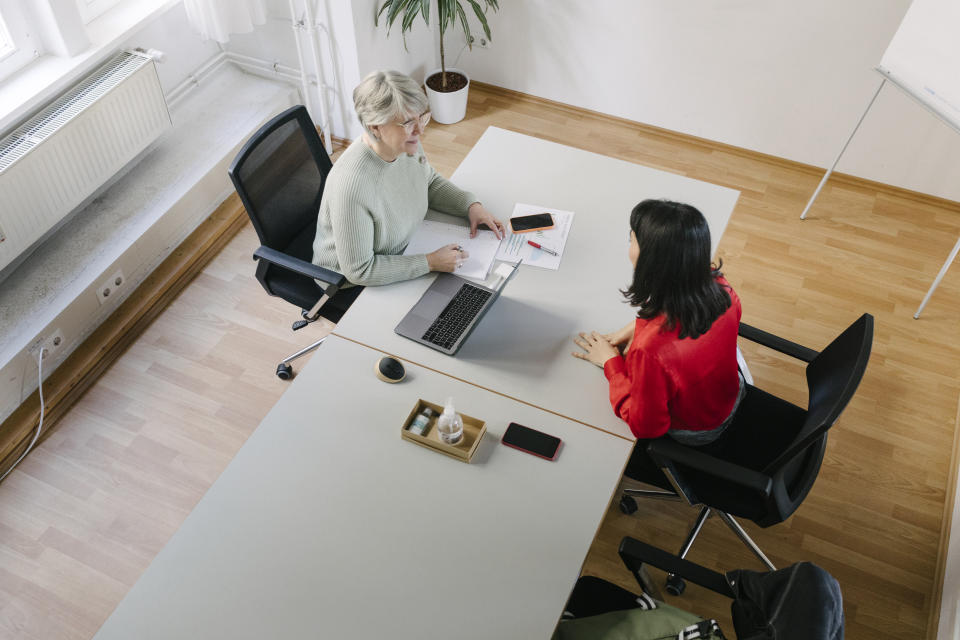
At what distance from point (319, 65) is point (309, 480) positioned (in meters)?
2.67

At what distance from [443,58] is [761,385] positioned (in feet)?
8.16

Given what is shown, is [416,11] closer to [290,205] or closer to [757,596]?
[290,205]

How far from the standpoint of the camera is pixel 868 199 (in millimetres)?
4016

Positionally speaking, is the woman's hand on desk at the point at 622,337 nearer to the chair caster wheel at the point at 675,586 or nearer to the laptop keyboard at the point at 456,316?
the laptop keyboard at the point at 456,316

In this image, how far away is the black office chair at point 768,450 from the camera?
196 centimetres

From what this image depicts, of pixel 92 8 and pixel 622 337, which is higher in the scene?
pixel 92 8

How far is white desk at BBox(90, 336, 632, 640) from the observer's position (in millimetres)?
1672

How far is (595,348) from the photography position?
2.19 m

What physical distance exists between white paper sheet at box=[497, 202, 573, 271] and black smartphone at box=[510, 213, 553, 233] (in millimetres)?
17

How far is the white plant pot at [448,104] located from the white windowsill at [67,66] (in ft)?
4.84

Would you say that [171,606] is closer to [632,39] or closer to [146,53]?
[146,53]

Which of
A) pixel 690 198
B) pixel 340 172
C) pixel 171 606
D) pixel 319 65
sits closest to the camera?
pixel 171 606

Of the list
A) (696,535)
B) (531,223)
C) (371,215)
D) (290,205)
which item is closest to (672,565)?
(696,535)

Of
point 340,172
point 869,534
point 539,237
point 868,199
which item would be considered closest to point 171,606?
point 340,172
